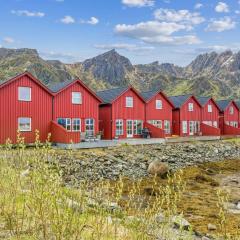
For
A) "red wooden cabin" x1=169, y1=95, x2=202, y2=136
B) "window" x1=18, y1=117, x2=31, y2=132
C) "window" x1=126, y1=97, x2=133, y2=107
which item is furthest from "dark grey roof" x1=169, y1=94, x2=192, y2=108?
"window" x1=18, y1=117, x2=31, y2=132

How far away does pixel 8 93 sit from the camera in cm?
3697

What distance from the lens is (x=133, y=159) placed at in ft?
106

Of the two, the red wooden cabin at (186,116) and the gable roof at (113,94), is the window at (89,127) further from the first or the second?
A: the red wooden cabin at (186,116)

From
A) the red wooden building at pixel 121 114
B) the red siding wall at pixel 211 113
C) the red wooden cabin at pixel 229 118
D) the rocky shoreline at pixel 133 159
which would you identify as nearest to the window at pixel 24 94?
the rocky shoreline at pixel 133 159

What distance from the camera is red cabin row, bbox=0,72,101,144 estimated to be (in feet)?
121

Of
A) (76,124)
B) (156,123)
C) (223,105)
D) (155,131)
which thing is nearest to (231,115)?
(223,105)

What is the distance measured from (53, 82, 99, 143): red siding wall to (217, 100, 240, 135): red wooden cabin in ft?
103

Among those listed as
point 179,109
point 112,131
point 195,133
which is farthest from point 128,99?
point 195,133

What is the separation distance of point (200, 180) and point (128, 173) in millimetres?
4977

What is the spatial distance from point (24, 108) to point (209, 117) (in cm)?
3608

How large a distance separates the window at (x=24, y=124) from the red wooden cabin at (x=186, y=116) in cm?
2712

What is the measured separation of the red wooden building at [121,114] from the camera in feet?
156

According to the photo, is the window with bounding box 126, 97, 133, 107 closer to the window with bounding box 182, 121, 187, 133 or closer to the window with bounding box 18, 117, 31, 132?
the window with bounding box 182, 121, 187, 133

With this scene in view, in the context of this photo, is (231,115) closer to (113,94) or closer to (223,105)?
(223,105)
